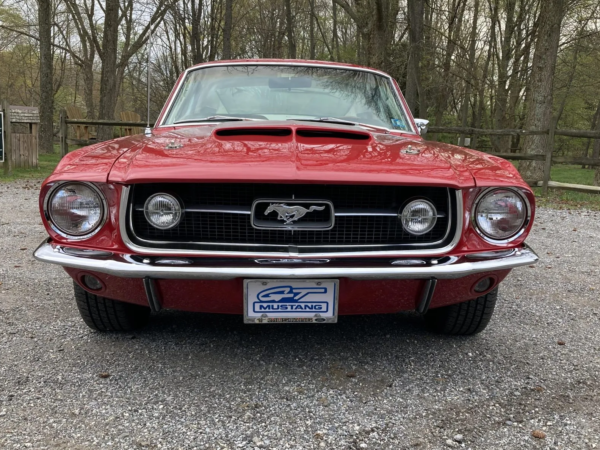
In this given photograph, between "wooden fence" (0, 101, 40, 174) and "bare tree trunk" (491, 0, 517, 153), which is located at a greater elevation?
"bare tree trunk" (491, 0, 517, 153)

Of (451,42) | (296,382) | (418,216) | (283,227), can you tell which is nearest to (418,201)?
(418,216)

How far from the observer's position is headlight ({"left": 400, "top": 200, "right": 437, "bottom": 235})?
2232 mm

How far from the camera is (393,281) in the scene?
2203 mm

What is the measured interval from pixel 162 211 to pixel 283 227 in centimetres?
52

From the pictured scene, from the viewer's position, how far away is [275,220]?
219 cm

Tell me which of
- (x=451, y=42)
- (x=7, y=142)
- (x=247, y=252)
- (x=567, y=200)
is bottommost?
(x=567, y=200)

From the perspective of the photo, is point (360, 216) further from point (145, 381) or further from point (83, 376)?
point (83, 376)

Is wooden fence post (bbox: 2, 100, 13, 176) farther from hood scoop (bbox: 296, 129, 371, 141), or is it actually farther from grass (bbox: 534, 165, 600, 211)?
grass (bbox: 534, 165, 600, 211)

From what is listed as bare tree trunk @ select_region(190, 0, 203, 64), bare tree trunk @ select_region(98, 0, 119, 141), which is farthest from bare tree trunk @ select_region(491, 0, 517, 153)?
bare tree trunk @ select_region(98, 0, 119, 141)

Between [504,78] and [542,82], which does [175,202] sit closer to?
[542,82]

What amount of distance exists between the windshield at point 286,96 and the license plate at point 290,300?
1395mm

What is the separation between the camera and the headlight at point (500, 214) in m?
2.26

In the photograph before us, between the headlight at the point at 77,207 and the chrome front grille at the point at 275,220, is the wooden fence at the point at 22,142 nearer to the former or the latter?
the headlight at the point at 77,207

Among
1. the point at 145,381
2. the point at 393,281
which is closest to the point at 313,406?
the point at 393,281
